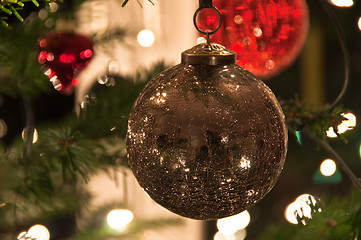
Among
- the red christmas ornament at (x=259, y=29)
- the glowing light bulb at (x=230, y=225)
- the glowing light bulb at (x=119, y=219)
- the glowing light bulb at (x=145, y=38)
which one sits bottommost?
the glowing light bulb at (x=230, y=225)

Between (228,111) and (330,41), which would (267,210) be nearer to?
(330,41)

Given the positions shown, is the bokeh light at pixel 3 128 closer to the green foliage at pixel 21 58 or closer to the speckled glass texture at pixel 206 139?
the green foliage at pixel 21 58

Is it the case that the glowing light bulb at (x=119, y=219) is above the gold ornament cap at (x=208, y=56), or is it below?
below

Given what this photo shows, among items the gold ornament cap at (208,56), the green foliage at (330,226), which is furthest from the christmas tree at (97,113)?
the gold ornament cap at (208,56)

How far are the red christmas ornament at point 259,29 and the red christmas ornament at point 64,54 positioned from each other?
0.68 ft

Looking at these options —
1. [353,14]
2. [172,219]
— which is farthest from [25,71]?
[353,14]

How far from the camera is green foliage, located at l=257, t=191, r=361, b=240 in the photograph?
548 mm

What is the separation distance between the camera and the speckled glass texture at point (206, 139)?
0.41 m

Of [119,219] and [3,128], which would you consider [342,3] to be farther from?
[3,128]

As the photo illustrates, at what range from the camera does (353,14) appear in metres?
1.71

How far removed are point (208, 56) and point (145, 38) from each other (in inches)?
38.1

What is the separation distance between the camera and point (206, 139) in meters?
0.40

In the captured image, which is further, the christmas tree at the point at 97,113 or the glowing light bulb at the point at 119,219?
the glowing light bulb at the point at 119,219

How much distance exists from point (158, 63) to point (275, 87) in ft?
4.23
